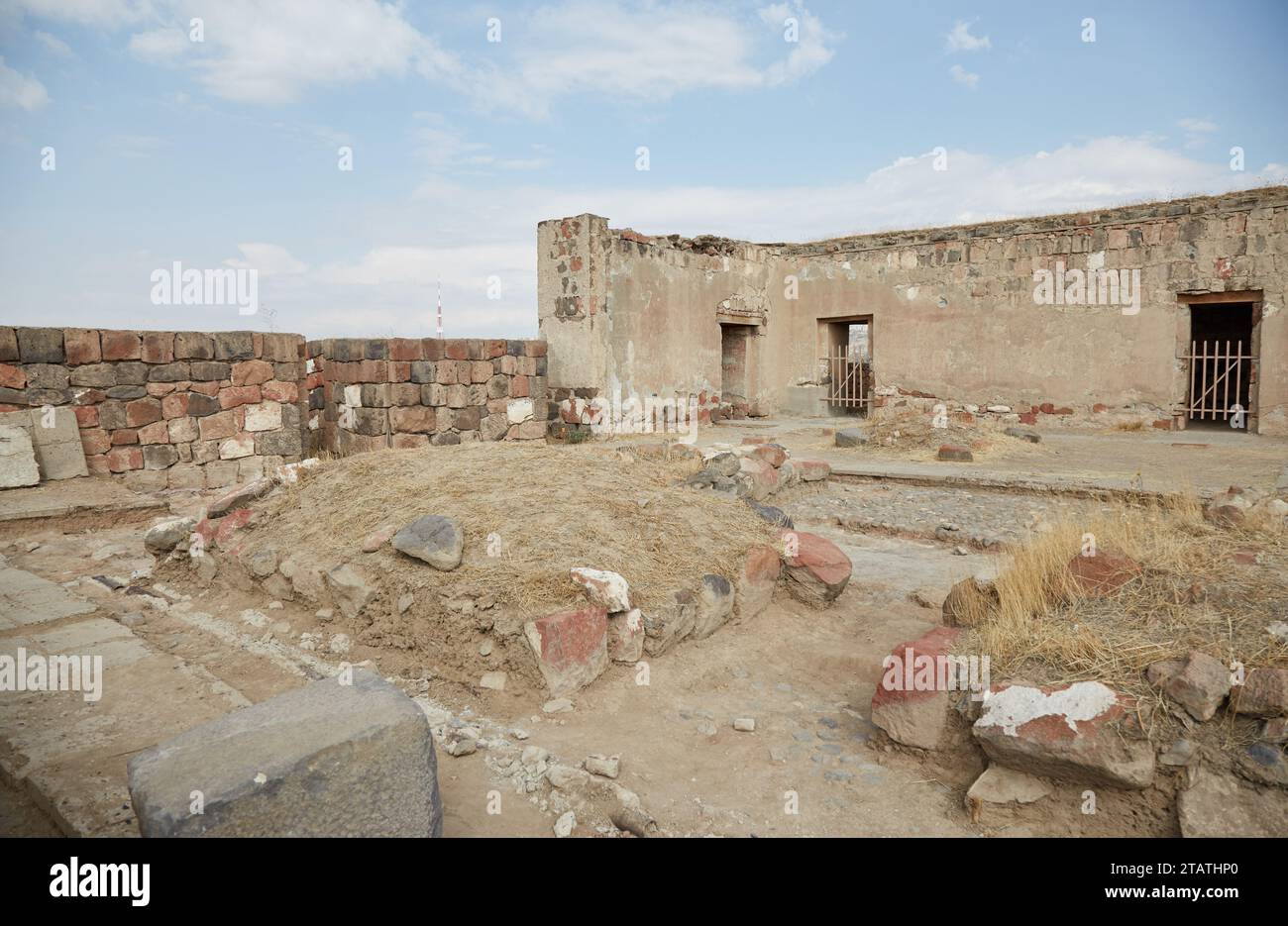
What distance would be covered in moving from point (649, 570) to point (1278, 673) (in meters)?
2.56

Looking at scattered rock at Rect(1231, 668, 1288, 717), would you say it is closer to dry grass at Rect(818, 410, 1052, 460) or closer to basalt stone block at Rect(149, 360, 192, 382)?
dry grass at Rect(818, 410, 1052, 460)

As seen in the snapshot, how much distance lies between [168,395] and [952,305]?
11790 mm

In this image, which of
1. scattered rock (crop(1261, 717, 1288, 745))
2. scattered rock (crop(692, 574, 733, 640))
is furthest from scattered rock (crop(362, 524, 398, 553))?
scattered rock (crop(1261, 717, 1288, 745))

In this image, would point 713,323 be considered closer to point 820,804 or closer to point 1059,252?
point 1059,252

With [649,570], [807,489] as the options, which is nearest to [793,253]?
[807,489]

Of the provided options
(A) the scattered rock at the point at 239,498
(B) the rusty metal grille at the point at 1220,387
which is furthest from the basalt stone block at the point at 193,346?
(B) the rusty metal grille at the point at 1220,387

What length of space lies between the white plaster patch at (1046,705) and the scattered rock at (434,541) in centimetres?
252

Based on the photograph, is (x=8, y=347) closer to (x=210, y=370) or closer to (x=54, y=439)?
(x=54, y=439)

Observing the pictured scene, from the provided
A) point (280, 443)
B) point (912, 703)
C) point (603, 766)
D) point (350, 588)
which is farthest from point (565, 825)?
point (280, 443)

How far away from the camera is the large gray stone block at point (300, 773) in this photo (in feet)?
6.56

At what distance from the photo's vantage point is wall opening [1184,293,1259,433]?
1155cm

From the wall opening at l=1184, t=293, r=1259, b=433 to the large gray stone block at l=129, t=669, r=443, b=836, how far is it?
492 inches
